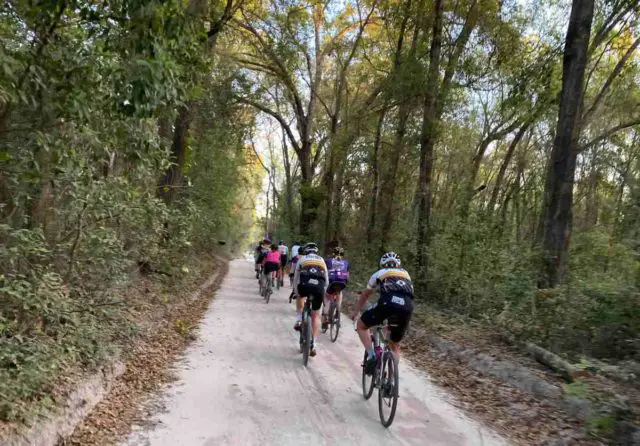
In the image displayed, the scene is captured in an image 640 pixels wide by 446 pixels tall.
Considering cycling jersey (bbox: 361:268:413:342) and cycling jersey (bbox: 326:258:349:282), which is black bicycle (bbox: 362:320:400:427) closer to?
cycling jersey (bbox: 361:268:413:342)

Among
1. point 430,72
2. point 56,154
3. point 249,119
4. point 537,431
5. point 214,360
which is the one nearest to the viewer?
point 56,154

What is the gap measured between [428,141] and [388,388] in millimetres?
11178

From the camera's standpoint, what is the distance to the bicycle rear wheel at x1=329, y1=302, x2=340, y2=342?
10000mm

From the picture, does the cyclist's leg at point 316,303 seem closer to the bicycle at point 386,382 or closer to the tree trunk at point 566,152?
the bicycle at point 386,382

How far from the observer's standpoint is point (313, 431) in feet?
16.9

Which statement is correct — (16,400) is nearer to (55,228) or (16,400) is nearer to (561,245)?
(55,228)

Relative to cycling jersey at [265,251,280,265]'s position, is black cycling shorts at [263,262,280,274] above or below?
below

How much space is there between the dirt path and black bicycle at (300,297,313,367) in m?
0.21

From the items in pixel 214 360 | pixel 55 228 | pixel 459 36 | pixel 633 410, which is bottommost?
pixel 214 360

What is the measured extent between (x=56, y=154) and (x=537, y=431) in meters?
6.34

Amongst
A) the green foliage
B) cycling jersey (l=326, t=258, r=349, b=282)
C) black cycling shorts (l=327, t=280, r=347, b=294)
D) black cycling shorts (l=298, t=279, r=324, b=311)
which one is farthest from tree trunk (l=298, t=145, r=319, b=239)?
the green foliage

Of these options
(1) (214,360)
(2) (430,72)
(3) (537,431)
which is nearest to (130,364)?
(1) (214,360)

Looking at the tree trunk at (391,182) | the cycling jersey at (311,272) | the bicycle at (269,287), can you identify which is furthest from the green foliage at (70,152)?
the tree trunk at (391,182)

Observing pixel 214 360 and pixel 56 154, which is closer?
pixel 56 154
